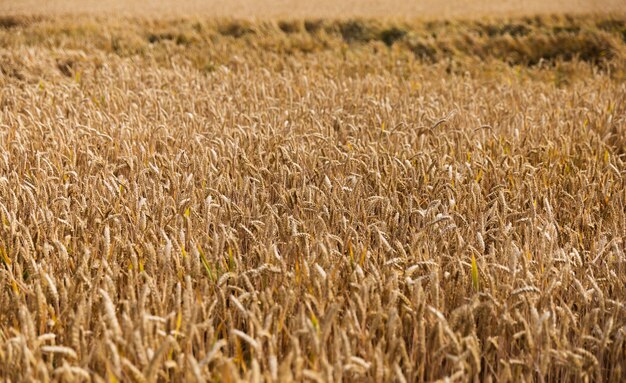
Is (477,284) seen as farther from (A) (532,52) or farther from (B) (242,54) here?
(A) (532,52)

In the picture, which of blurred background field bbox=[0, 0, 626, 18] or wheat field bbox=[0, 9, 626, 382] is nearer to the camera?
wheat field bbox=[0, 9, 626, 382]

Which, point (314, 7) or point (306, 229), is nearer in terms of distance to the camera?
point (306, 229)

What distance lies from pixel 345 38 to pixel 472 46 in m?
2.19

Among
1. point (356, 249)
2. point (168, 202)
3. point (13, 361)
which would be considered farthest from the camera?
point (168, 202)

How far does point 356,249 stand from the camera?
2.25 metres

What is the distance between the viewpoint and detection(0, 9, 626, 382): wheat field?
163 centimetres

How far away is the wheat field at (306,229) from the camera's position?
5.36 feet

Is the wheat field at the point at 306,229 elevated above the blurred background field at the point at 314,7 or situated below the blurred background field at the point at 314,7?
below

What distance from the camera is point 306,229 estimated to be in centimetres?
240

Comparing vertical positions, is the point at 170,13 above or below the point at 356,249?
above

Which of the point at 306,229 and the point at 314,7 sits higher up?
the point at 314,7

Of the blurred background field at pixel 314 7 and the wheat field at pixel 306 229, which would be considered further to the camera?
the blurred background field at pixel 314 7

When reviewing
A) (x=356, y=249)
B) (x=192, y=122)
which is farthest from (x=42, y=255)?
(x=192, y=122)

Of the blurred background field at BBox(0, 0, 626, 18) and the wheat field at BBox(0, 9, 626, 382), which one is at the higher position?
the blurred background field at BBox(0, 0, 626, 18)
